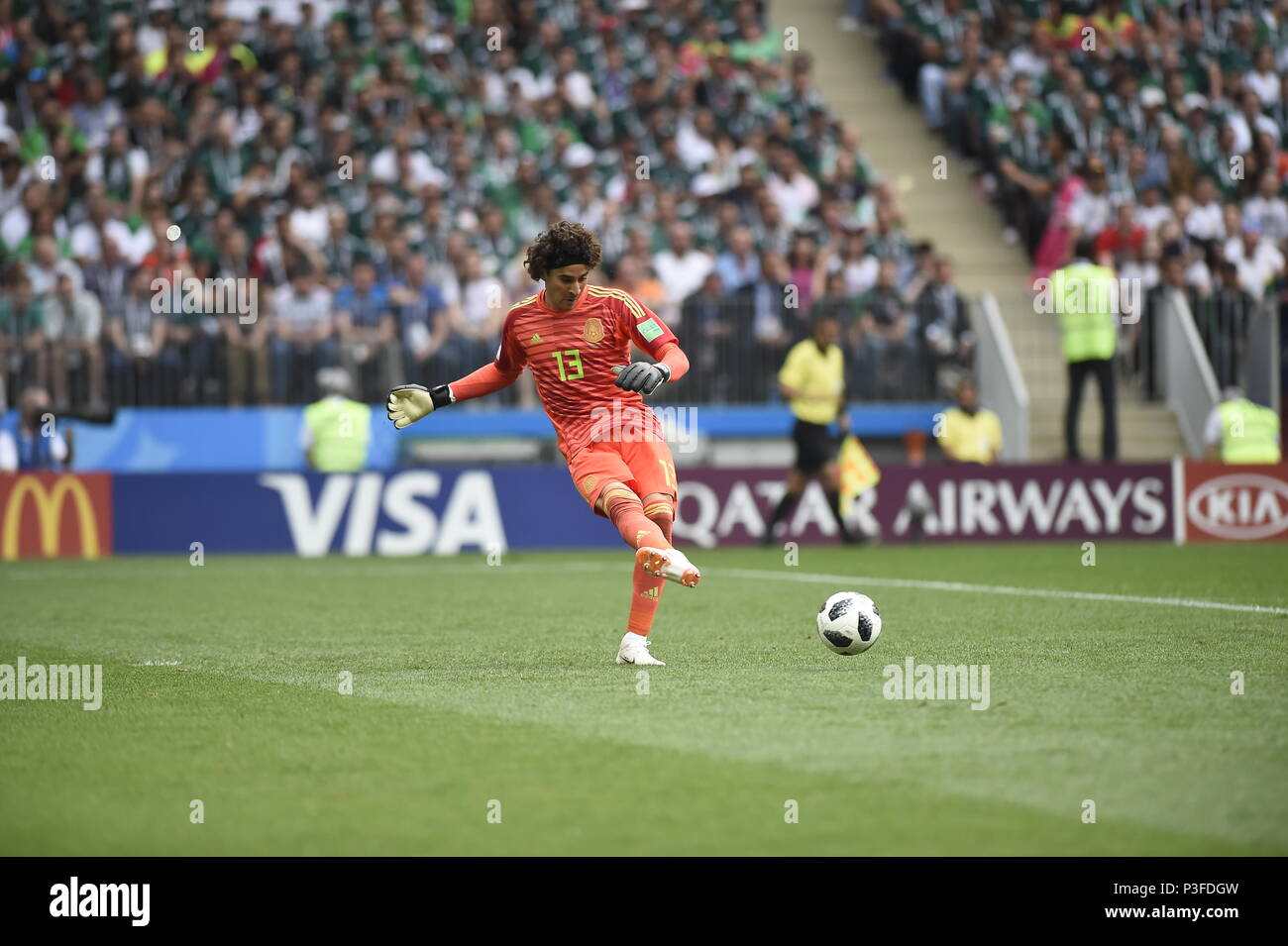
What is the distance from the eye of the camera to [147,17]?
22375mm

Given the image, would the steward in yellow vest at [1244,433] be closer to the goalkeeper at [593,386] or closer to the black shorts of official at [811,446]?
the black shorts of official at [811,446]

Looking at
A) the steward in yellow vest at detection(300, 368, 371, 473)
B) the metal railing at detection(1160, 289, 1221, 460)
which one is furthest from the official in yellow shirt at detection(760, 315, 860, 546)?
the metal railing at detection(1160, 289, 1221, 460)

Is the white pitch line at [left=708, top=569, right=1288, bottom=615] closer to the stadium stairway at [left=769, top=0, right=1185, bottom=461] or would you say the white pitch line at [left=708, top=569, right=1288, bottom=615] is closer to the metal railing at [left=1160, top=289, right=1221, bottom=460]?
the stadium stairway at [left=769, top=0, right=1185, bottom=461]

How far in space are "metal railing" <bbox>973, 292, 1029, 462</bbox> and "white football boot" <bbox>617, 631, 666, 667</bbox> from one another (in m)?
12.4

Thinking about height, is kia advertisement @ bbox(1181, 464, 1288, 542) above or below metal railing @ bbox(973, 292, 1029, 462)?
below

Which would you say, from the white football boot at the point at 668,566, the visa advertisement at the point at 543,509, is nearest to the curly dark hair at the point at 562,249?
the white football boot at the point at 668,566

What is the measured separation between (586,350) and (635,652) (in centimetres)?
150

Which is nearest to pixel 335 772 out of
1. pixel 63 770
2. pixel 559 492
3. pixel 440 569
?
pixel 63 770

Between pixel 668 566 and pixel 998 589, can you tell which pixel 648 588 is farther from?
pixel 998 589

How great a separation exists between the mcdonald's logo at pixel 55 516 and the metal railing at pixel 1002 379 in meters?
9.53

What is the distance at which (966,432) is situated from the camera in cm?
2039

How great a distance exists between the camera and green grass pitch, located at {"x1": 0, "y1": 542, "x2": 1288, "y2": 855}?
208 inches

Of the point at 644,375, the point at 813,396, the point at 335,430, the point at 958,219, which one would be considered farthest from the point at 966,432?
the point at 644,375

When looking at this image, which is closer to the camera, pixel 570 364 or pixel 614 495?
pixel 614 495
